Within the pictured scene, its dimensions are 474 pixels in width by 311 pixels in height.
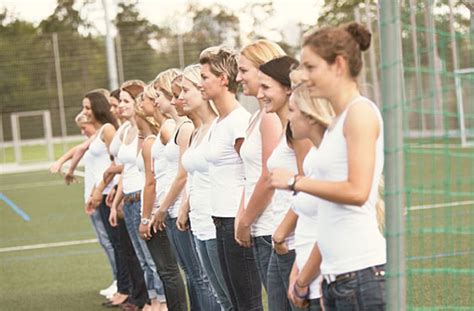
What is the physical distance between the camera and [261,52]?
222 inches

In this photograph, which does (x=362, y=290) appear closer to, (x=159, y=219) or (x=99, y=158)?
(x=159, y=219)

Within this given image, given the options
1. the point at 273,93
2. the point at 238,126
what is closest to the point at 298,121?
the point at 273,93

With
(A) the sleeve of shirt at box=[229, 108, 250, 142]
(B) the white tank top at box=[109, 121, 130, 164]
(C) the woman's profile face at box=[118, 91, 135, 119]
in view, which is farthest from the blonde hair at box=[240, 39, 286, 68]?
(B) the white tank top at box=[109, 121, 130, 164]

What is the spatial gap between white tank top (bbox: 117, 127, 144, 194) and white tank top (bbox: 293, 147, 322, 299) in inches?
154

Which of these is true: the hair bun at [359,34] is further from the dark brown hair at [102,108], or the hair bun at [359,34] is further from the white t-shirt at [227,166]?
the dark brown hair at [102,108]

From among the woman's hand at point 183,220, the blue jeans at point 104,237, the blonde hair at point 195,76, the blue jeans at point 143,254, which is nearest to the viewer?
the blonde hair at point 195,76

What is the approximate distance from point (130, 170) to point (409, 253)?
321 cm

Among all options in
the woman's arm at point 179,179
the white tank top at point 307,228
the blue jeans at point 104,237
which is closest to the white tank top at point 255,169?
the white tank top at point 307,228

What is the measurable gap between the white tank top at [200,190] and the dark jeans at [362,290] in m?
2.23

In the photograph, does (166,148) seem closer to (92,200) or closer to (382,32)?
(92,200)

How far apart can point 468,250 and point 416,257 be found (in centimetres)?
66

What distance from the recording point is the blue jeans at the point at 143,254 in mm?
8430

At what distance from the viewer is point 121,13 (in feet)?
158

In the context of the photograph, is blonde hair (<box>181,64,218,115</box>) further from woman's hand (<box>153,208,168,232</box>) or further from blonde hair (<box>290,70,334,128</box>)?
blonde hair (<box>290,70,334,128</box>)
